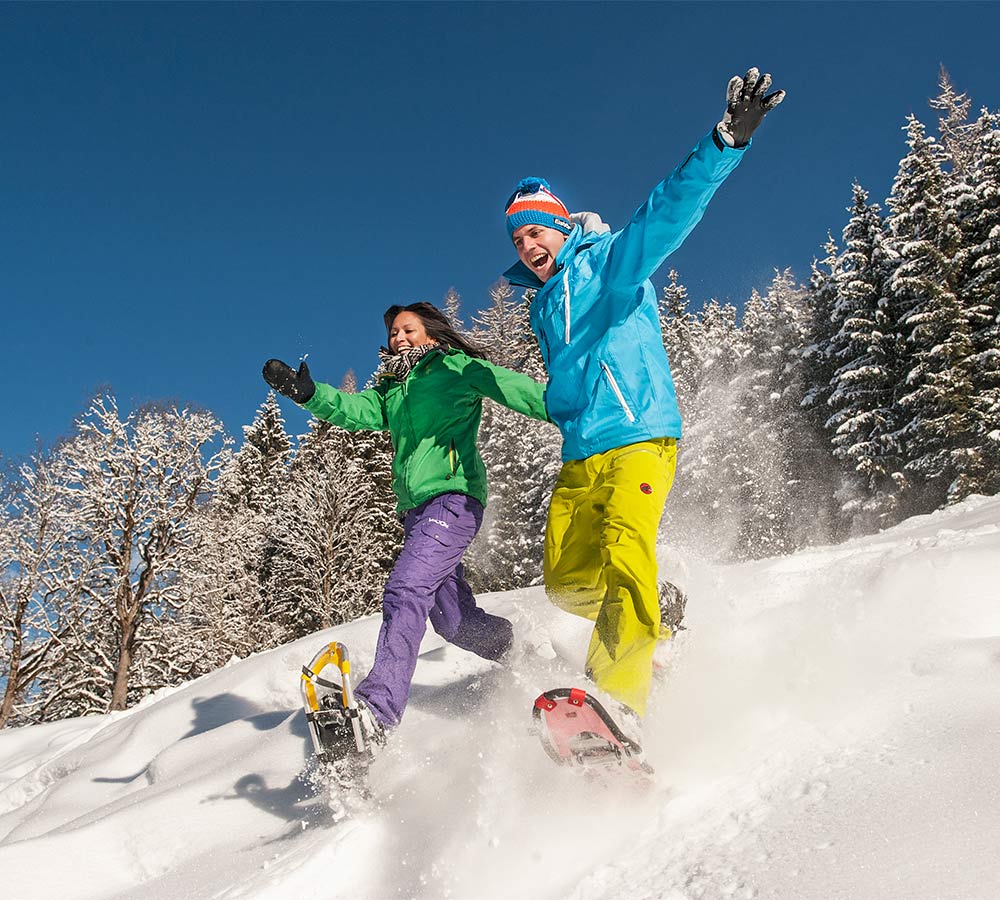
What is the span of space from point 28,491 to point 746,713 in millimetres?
19975

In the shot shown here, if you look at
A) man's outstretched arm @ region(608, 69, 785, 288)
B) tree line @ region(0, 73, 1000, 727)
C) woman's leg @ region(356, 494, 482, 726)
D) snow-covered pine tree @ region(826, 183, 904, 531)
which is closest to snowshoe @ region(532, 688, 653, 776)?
woman's leg @ region(356, 494, 482, 726)

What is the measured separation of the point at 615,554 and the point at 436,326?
1966 mm

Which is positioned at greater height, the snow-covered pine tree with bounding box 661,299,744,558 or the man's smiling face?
the snow-covered pine tree with bounding box 661,299,744,558

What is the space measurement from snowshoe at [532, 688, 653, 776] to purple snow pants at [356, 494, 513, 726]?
2.74 feet

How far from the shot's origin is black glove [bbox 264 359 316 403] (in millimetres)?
3732

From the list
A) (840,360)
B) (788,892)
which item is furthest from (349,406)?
(840,360)

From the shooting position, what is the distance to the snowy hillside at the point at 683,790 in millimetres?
1582

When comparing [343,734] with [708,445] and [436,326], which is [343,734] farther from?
[708,445]

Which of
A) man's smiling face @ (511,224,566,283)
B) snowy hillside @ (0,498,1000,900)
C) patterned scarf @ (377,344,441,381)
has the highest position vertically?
patterned scarf @ (377,344,441,381)

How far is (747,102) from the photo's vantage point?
237 centimetres

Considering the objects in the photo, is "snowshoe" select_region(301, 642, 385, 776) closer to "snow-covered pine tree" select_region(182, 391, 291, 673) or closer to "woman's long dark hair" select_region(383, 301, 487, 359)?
"woman's long dark hair" select_region(383, 301, 487, 359)

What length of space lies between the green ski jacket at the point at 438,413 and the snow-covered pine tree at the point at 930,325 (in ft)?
57.8

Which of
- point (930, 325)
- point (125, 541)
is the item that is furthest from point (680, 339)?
point (125, 541)

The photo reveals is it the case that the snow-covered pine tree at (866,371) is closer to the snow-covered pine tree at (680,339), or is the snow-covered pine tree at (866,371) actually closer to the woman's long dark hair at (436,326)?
the snow-covered pine tree at (680,339)
